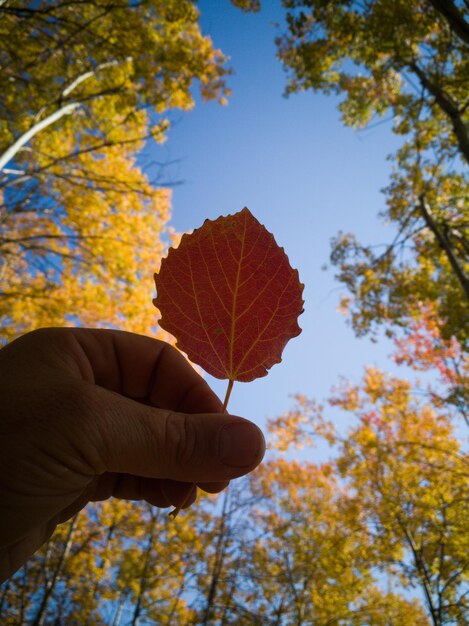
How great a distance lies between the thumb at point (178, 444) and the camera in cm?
89

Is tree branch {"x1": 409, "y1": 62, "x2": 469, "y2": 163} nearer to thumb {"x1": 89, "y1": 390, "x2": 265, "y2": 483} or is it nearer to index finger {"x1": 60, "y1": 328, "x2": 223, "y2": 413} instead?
index finger {"x1": 60, "y1": 328, "x2": 223, "y2": 413}

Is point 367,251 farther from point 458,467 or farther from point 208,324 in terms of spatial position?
point 208,324

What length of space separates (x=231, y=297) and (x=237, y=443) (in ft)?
1.32

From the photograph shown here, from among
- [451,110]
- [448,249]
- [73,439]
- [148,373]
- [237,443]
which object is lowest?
[73,439]

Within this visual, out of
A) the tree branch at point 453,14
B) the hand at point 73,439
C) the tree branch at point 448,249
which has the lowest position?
the hand at point 73,439

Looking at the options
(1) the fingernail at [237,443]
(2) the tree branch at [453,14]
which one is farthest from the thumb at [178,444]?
(2) the tree branch at [453,14]

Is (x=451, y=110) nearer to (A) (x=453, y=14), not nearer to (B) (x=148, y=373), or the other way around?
(A) (x=453, y=14)

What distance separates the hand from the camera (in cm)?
80

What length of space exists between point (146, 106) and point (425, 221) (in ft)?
17.3

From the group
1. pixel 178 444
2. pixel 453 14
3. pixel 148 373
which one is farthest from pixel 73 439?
pixel 453 14

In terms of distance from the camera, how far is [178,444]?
95 centimetres

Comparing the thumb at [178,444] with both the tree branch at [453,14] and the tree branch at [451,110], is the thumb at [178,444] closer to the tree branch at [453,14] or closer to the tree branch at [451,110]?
the tree branch at [453,14]

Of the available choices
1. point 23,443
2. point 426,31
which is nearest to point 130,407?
point 23,443

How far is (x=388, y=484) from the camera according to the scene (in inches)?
291
